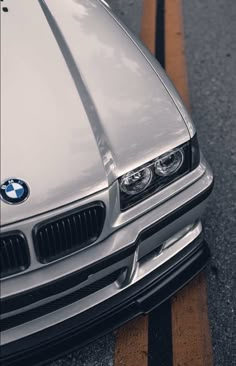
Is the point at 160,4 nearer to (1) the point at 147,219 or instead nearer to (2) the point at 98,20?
(2) the point at 98,20

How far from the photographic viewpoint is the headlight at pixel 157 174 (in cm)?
231

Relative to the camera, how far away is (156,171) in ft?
7.85

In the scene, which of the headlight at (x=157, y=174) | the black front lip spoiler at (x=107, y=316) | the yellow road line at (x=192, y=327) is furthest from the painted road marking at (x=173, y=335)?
the headlight at (x=157, y=174)

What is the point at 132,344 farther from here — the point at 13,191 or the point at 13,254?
the point at 13,191

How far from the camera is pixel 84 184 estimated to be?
216 cm

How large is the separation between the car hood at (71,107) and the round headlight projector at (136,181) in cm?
5

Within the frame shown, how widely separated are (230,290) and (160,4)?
10.7ft

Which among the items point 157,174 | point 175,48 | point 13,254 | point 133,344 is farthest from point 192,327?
point 175,48

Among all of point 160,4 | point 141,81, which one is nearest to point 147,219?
point 141,81

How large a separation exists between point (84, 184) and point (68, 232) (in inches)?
7.6

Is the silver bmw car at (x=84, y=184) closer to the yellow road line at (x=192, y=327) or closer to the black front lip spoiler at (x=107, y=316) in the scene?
the black front lip spoiler at (x=107, y=316)

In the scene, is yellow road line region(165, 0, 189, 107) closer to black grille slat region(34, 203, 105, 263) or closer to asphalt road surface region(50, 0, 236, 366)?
asphalt road surface region(50, 0, 236, 366)

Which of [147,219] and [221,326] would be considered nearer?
[147,219]

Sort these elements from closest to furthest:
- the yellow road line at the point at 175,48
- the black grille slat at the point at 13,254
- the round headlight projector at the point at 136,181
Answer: the black grille slat at the point at 13,254
the round headlight projector at the point at 136,181
the yellow road line at the point at 175,48
